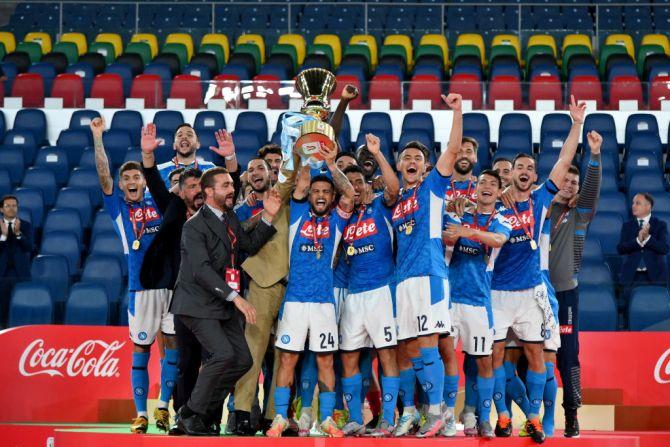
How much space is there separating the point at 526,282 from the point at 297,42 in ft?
34.7

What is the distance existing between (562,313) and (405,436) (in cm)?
171

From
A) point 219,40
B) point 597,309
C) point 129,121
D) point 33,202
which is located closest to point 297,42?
point 219,40

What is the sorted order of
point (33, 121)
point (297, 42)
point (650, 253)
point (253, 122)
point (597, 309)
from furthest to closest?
point (297, 42)
point (33, 121)
point (253, 122)
point (650, 253)
point (597, 309)

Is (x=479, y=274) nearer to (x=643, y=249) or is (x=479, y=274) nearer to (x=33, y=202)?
(x=643, y=249)

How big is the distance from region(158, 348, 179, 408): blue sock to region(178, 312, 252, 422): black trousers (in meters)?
0.83

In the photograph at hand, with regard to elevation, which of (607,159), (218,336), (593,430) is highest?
(607,159)

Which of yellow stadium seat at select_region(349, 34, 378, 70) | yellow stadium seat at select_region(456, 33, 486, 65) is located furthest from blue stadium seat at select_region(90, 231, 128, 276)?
yellow stadium seat at select_region(456, 33, 486, 65)

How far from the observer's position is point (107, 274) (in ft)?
39.2

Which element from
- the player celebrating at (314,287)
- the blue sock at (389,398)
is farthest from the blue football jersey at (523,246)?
the player celebrating at (314,287)

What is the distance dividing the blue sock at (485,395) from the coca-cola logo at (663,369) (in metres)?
2.79

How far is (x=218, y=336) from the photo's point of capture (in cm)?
809

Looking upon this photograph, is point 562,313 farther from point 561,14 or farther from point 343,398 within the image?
point 561,14

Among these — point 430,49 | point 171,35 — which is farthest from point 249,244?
point 171,35

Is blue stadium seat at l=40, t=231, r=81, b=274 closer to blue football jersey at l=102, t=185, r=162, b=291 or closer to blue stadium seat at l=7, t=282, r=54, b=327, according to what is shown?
blue stadium seat at l=7, t=282, r=54, b=327
